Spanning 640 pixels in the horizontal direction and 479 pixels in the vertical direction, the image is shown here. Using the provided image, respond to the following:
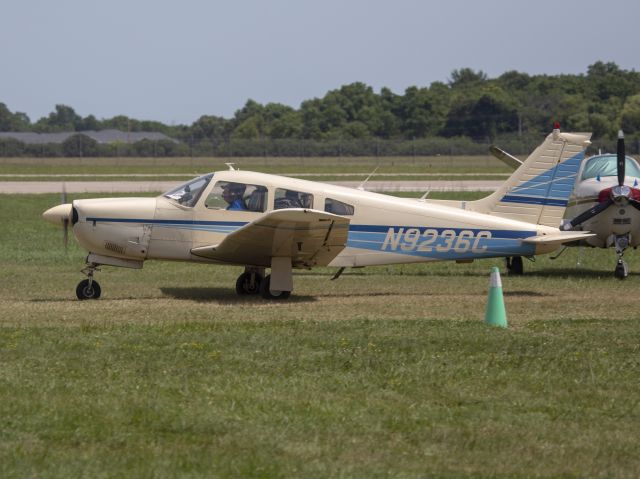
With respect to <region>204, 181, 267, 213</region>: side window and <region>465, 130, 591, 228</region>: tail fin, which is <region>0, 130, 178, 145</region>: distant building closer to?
<region>465, 130, 591, 228</region>: tail fin

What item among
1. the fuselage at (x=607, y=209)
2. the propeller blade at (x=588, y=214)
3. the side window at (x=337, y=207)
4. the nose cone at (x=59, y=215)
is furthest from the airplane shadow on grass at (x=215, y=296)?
the fuselage at (x=607, y=209)

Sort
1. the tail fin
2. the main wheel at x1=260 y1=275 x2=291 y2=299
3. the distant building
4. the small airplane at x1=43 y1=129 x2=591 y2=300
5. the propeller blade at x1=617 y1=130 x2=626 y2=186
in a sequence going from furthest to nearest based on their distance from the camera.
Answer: the distant building → the propeller blade at x1=617 y1=130 x2=626 y2=186 → the tail fin → the main wheel at x1=260 y1=275 x2=291 y2=299 → the small airplane at x1=43 y1=129 x2=591 y2=300

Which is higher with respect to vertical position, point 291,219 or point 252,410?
point 291,219

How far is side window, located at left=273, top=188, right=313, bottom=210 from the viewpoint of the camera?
1447 centimetres

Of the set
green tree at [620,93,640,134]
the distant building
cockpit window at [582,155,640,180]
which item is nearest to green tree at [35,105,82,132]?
the distant building

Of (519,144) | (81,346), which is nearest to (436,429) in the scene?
(81,346)

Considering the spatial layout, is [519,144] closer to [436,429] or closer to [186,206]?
[186,206]

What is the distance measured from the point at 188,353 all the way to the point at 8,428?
2636 millimetres

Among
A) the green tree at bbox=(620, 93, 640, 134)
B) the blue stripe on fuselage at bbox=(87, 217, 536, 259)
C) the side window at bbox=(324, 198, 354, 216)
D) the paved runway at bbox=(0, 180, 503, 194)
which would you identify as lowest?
the paved runway at bbox=(0, 180, 503, 194)

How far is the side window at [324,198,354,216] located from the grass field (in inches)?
48.5

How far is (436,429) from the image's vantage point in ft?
25.1

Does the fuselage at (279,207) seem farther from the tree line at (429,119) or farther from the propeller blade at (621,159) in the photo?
the tree line at (429,119)

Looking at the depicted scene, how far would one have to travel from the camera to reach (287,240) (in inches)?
548

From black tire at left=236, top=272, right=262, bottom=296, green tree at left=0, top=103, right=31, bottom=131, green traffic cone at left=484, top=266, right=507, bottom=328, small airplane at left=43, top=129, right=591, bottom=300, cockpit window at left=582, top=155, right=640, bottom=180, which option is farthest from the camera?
green tree at left=0, top=103, right=31, bottom=131
